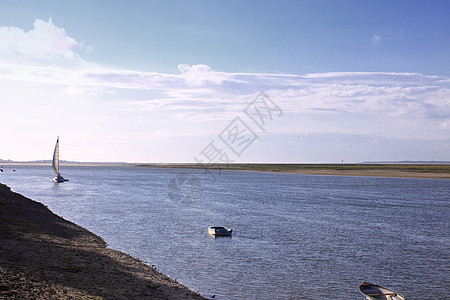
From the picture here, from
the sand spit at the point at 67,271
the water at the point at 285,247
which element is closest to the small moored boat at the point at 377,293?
the water at the point at 285,247

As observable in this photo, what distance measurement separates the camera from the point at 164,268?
25.0 meters

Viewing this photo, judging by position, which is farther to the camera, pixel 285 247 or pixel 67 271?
pixel 285 247

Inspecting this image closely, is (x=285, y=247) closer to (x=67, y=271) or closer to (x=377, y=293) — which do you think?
(x=377, y=293)

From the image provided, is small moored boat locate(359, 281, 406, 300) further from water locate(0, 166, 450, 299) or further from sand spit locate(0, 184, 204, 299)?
sand spit locate(0, 184, 204, 299)

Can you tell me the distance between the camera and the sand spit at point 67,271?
15.2 m

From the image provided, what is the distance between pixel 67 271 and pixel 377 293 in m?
15.6

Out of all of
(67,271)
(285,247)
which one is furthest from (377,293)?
(67,271)

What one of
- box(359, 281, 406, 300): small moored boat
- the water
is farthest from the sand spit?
box(359, 281, 406, 300): small moored boat

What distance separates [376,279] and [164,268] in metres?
13.5

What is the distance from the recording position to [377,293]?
20172 mm

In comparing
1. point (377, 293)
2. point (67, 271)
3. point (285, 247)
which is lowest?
point (285, 247)

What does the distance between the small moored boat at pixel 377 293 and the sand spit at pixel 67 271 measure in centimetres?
873

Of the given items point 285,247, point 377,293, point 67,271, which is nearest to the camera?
point 67,271

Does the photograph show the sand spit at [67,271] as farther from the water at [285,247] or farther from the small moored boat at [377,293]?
the small moored boat at [377,293]
